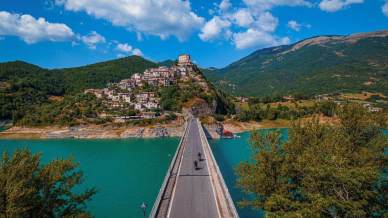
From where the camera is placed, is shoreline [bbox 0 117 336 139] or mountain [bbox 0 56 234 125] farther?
mountain [bbox 0 56 234 125]

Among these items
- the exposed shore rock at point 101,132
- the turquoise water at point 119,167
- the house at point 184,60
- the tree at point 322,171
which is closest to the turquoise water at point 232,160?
the tree at point 322,171

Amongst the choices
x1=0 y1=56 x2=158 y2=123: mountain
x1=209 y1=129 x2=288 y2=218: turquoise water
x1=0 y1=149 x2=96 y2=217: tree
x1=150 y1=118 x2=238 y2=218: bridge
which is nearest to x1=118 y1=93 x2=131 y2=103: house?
x1=0 y1=56 x2=158 y2=123: mountain

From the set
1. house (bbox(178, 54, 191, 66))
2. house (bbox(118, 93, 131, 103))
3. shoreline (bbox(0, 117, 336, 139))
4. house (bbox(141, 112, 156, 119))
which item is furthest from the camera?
house (bbox(178, 54, 191, 66))

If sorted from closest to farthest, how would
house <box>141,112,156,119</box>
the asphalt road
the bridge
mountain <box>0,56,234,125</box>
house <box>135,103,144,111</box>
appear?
the bridge, the asphalt road, house <box>141,112,156,119</box>, mountain <box>0,56,234,125</box>, house <box>135,103,144,111</box>

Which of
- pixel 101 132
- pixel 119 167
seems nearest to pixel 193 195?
pixel 119 167

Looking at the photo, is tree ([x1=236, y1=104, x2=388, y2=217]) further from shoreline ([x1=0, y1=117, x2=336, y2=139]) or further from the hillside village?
the hillside village

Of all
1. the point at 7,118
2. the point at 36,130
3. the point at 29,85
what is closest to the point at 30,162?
the point at 36,130

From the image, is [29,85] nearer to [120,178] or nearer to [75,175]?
[120,178]

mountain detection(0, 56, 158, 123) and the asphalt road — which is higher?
mountain detection(0, 56, 158, 123)
